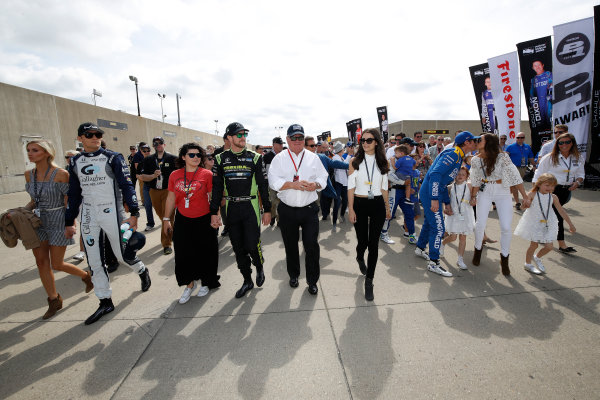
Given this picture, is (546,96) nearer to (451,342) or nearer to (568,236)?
(568,236)

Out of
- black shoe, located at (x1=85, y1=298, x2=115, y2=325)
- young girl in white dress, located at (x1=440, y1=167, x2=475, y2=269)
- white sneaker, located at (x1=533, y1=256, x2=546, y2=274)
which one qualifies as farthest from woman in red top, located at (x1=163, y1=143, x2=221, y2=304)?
white sneaker, located at (x1=533, y1=256, x2=546, y2=274)

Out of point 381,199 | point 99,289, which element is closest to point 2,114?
point 99,289

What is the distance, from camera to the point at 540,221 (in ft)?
12.4

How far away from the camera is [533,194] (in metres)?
3.89

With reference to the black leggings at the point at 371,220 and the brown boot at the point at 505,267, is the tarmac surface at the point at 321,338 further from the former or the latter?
the black leggings at the point at 371,220

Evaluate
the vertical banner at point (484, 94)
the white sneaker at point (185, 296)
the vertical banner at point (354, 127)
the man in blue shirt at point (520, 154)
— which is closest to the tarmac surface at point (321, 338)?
the white sneaker at point (185, 296)

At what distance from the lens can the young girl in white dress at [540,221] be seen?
3752mm

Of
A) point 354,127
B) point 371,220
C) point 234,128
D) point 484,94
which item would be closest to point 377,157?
point 371,220

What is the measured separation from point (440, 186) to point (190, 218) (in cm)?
349

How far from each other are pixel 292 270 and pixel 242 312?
2.78 feet

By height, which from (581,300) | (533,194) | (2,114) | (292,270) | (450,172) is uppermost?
(2,114)

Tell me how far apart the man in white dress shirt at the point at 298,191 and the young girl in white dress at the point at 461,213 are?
2.39 m


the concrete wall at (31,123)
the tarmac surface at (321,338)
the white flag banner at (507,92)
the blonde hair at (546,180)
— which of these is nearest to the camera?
the tarmac surface at (321,338)

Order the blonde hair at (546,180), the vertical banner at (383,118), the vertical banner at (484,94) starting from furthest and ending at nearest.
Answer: the vertical banner at (383,118) < the vertical banner at (484,94) < the blonde hair at (546,180)
